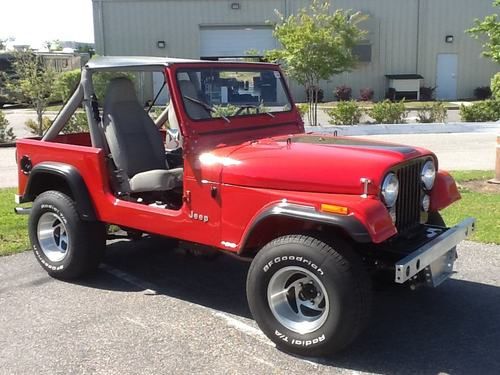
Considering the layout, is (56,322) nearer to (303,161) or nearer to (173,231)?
(173,231)

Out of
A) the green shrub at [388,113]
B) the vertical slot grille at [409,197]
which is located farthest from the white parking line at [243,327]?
the green shrub at [388,113]

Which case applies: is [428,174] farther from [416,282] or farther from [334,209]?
[334,209]

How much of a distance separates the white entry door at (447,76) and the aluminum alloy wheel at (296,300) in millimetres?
28132

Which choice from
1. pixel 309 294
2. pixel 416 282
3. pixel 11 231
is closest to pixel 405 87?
pixel 11 231

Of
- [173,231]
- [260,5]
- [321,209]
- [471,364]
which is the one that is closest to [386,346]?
[471,364]

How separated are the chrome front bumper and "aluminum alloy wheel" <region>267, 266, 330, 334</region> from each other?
53 cm

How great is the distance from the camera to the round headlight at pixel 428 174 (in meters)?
4.13

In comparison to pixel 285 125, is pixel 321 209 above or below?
below

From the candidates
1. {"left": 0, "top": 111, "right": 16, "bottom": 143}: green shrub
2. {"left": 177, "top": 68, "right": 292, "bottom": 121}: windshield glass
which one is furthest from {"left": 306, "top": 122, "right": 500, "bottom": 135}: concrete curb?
{"left": 177, "top": 68, "right": 292, "bottom": 121}: windshield glass

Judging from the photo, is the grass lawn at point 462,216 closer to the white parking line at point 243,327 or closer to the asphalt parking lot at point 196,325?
the asphalt parking lot at point 196,325

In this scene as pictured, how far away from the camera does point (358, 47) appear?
94.8ft

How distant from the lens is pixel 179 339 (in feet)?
12.7

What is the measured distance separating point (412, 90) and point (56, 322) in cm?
2675

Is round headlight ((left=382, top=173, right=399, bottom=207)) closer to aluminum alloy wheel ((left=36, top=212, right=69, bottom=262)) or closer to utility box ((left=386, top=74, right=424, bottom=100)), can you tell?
aluminum alloy wheel ((left=36, top=212, right=69, bottom=262))
